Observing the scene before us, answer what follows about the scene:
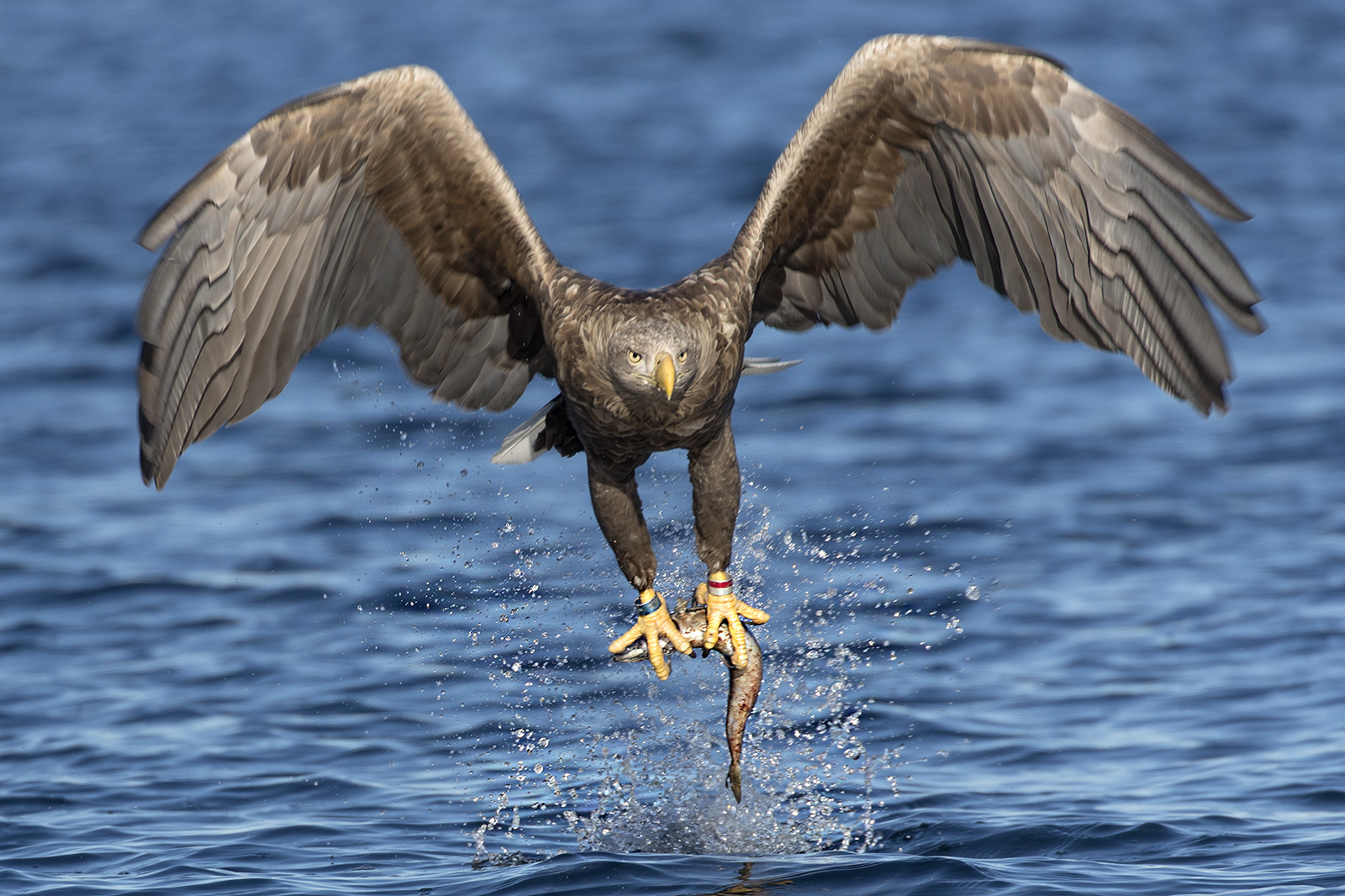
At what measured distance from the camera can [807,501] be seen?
10.4 meters

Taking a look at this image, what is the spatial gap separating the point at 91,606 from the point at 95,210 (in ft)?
28.2

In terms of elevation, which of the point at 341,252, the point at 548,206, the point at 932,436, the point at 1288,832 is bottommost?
the point at 1288,832

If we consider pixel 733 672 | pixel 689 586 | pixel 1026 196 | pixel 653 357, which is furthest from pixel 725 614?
pixel 1026 196

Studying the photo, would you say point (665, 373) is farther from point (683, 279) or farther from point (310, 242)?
point (310, 242)

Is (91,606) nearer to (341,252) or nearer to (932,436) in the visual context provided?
(341,252)

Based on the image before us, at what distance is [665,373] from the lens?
5383 millimetres

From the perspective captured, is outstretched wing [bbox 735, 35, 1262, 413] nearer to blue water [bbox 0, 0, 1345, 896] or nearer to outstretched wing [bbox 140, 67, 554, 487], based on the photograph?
outstretched wing [bbox 140, 67, 554, 487]

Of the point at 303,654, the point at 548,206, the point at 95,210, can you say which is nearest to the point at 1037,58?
the point at 303,654

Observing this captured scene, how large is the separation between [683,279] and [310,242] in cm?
126

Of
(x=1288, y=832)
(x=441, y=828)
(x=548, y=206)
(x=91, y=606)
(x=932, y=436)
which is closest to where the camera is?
(x=1288, y=832)

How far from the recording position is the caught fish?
6086mm

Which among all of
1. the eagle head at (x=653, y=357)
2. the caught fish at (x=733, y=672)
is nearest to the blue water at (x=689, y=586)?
the caught fish at (x=733, y=672)

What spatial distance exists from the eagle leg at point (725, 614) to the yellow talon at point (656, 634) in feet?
0.36

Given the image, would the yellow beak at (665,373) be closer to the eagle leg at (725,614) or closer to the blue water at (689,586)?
the eagle leg at (725,614)
